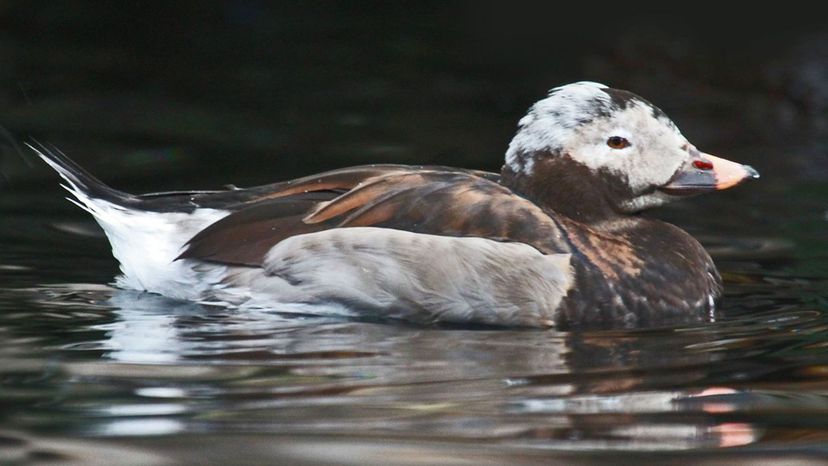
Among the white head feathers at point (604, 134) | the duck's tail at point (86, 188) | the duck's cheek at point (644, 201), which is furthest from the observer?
the duck's tail at point (86, 188)

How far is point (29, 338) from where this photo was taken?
533 centimetres

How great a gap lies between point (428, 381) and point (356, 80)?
6.54 m

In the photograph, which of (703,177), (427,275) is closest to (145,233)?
(427,275)

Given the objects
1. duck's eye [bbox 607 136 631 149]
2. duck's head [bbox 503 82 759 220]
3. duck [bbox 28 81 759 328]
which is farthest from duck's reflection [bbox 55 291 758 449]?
duck's eye [bbox 607 136 631 149]

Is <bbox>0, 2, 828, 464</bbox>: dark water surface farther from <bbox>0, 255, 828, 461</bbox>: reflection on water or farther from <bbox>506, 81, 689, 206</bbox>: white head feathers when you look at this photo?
<bbox>506, 81, 689, 206</bbox>: white head feathers

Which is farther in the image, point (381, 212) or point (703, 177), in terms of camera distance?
point (703, 177)

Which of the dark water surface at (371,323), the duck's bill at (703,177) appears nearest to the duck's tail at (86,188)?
the dark water surface at (371,323)

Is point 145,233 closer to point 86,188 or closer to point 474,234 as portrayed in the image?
point 86,188

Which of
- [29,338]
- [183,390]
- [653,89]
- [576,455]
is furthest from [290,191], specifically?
[653,89]

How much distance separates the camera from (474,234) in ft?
18.6

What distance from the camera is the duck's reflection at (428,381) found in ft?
13.8

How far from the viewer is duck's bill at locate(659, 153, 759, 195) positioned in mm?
5938

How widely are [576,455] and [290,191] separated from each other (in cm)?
239

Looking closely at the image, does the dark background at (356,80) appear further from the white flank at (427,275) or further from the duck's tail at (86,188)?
the white flank at (427,275)
